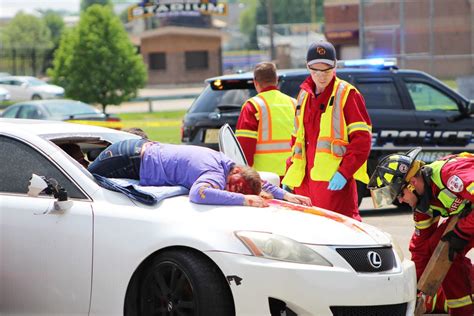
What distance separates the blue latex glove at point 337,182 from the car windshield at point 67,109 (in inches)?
670

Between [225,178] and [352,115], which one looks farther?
[352,115]

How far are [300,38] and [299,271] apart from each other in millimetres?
84501

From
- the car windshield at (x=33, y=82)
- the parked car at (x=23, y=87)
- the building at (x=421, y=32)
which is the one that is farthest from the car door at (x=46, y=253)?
the car windshield at (x=33, y=82)

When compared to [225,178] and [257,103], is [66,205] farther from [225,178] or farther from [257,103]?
[257,103]

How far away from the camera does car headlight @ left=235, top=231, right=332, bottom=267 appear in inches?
215

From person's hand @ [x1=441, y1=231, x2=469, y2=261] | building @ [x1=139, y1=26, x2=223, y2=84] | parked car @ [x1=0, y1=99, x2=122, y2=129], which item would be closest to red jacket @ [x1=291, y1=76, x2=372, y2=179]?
person's hand @ [x1=441, y1=231, x2=469, y2=261]

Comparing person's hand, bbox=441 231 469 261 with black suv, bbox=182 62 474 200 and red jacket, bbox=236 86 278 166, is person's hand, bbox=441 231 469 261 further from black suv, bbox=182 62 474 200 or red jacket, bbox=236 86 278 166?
black suv, bbox=182 62 474 200

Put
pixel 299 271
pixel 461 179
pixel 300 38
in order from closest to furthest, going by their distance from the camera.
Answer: pixel 299 271
pixel 461 179
pixel 300 38

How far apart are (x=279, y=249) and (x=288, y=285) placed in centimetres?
22

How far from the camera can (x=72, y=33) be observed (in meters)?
41.1

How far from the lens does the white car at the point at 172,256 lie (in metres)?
5.41

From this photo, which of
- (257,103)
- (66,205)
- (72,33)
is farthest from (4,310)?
(72,33)

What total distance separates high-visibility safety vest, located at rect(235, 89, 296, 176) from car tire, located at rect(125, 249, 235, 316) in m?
3.13

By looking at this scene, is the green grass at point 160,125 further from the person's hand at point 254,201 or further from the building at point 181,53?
the building at point 181,53
